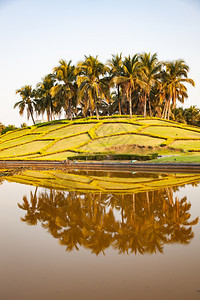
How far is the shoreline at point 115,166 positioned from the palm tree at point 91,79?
59.4 feet

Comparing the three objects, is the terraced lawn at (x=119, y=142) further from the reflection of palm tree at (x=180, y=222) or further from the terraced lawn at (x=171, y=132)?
the reflection of palm tree at (x=180, y=222)

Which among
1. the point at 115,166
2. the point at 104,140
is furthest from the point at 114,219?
the point at 104,140

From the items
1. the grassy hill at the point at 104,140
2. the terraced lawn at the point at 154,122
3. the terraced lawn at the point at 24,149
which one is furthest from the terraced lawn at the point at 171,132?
A: the terraced lawn at the point at 24,149

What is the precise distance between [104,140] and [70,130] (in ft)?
32.1

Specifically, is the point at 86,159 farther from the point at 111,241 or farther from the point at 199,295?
the point at 199,295

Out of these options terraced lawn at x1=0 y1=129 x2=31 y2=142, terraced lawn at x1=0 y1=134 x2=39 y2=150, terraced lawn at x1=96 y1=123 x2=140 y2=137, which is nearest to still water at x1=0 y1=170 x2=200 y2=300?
terraced lawn at x1=96 y1=123 x2=140 y2=137

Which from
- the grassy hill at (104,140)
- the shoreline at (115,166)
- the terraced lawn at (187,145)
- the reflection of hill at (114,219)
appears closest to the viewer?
the reflection of hill at (114,219)

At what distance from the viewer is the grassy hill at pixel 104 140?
32.9m

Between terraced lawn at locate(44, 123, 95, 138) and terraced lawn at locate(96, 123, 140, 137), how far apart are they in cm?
278

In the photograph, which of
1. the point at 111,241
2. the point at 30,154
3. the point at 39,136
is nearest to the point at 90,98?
the point at 39,136

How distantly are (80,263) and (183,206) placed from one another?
5059 mm

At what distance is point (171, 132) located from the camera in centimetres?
3872

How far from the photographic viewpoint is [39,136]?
46.6 meters

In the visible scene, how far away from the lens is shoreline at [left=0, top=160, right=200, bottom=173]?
20828mm
